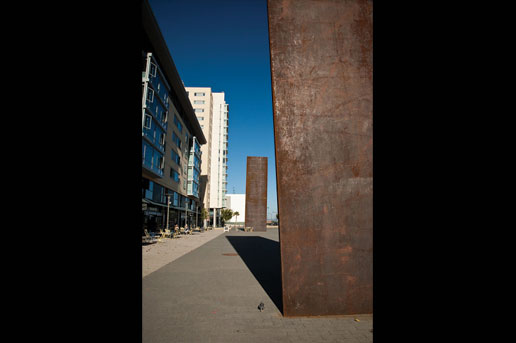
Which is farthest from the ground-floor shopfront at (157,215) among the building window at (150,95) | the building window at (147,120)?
the building window at (150,95)

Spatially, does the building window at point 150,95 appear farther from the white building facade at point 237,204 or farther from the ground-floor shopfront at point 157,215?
the white building facade at point 237,204

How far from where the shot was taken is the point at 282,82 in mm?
5715

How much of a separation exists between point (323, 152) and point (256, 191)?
32.2m

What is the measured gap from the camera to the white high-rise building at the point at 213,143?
7494 centimetres

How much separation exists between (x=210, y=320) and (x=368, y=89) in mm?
5082

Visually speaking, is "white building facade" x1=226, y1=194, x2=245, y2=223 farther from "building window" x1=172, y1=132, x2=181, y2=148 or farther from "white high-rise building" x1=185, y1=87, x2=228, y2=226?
"building window" x1=172, y1=132, x2=181, y2=148

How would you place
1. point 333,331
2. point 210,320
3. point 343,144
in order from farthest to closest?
point 343,144
point 210,320
point 333,331

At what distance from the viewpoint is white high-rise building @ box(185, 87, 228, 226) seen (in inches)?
2950

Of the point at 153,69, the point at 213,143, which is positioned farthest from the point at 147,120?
the point at 213,143

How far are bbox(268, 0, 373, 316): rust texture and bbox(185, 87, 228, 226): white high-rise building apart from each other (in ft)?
225

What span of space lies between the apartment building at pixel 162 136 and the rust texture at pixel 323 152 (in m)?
19.5
